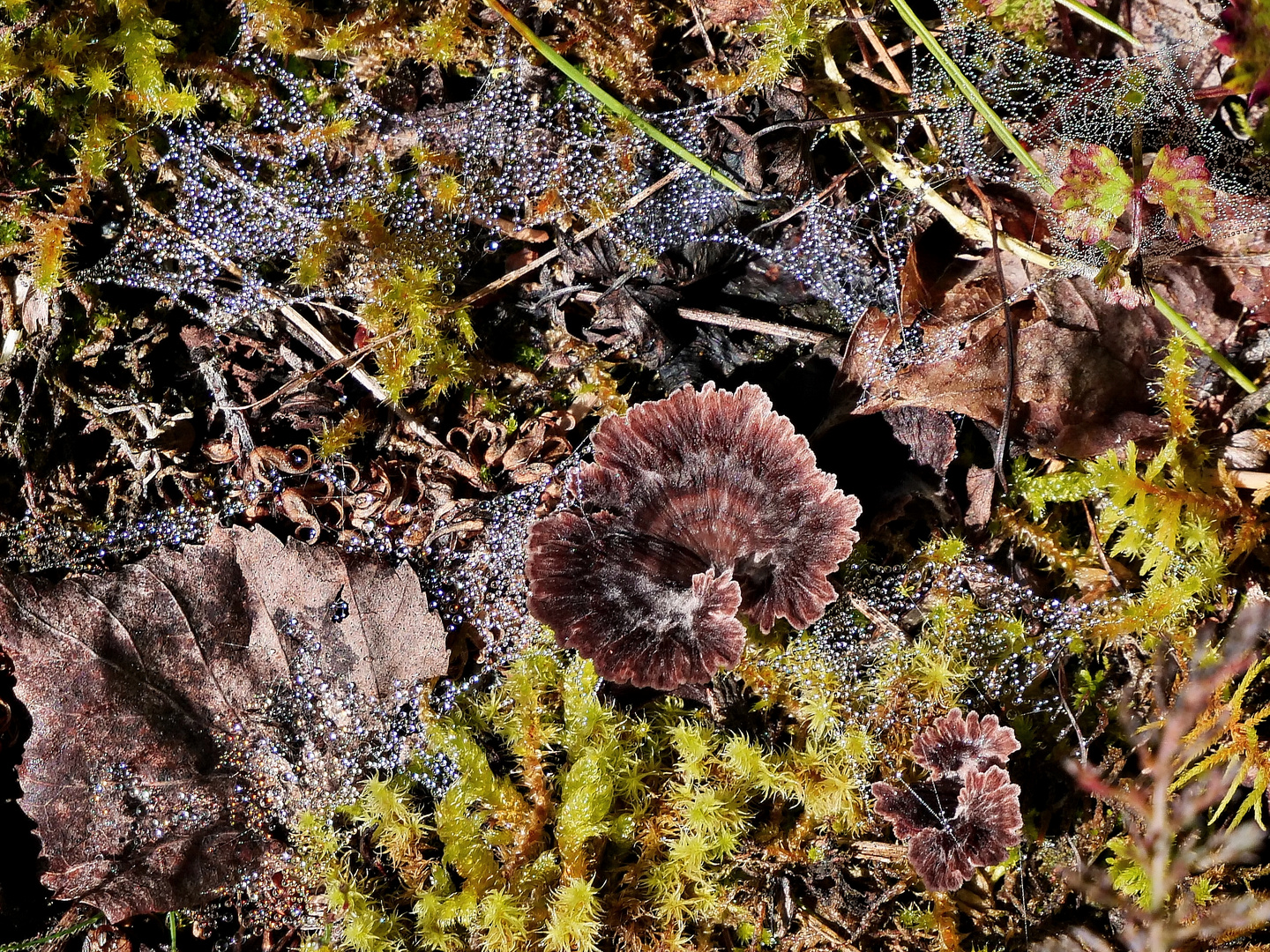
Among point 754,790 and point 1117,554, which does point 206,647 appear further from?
point 1117,554

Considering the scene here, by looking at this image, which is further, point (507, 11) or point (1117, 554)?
point (1117, 554)

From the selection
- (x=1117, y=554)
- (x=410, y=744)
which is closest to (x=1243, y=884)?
(x=1117, y=554)

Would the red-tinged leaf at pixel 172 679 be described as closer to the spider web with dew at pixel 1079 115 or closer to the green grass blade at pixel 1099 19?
the spider web with dew at pixel 1079 115

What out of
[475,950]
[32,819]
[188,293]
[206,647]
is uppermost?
[188,293]

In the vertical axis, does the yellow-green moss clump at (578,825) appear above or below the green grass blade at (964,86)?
below

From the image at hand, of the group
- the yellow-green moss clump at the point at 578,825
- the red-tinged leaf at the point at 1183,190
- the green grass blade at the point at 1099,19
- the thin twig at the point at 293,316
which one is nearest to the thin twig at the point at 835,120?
the green grass blade at the point at 1099,19

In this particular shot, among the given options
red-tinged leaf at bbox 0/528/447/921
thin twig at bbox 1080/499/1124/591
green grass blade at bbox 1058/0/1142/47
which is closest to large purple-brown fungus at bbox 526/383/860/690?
red-tinged leaf at bbox 0/528/447/921
